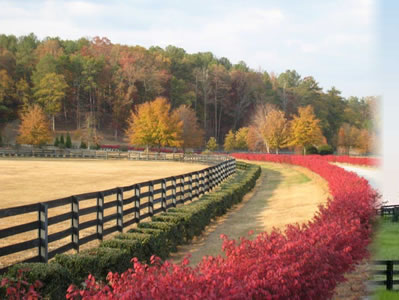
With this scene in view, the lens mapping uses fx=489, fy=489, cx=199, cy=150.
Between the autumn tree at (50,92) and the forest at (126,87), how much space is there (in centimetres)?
19

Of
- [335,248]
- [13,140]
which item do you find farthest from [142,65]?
[335,248]

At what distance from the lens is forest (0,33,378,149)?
3844 inches

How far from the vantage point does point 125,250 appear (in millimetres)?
8617

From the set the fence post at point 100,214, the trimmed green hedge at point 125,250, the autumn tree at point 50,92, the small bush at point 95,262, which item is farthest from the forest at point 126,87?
the small bush at point 95,262

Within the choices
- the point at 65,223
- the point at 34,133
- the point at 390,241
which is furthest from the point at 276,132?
the point at 65,223

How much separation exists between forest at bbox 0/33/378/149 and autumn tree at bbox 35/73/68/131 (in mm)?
187

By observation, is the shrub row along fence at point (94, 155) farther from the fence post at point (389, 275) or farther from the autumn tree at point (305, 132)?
the fence post at point (389, 275)

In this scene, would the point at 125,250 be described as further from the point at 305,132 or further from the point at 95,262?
the point at 305,132

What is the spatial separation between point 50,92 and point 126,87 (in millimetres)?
19343

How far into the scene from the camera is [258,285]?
176 inches

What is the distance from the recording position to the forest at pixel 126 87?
9762 cm

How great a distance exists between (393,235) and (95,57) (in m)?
93.8

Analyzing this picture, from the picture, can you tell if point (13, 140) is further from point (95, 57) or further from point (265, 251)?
point (265, 251)

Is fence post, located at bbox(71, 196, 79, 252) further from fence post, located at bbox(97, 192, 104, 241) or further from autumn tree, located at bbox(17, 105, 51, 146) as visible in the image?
autumn tree, located at bbox(17, 105, 51, 146)
